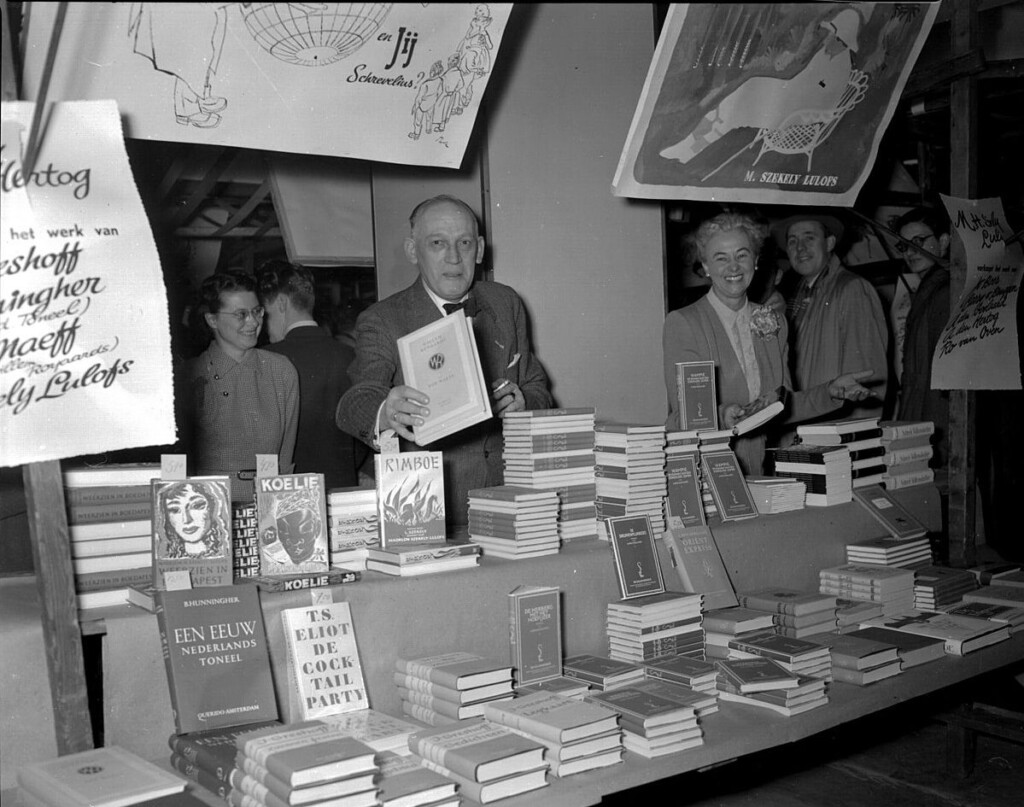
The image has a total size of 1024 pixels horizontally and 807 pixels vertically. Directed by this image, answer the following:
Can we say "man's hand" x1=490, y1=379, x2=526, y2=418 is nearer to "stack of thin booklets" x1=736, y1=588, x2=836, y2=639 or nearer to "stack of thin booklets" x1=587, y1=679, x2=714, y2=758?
"stack of thin booklets" x1=736, y1=588, x2=836, y2=639

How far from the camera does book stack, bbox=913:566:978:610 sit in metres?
3.07

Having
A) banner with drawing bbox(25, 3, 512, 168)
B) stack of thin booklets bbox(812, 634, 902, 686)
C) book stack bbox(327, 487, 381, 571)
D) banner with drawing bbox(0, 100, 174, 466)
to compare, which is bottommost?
stack of thin booklets bbox(812, 634, 902, 686)

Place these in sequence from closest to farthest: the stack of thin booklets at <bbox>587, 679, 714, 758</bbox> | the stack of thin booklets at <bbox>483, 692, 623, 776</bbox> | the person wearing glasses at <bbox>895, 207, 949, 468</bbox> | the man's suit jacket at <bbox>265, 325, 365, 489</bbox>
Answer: the stack of thin booklets at <bbox>483, 692, 623, 776</bbox>
the stack of thin booklets at <bbox>587, 679, 714, 758</bbox>
the man's suit jacket at <bbox>265, 325, 365, 489</bbox>
the person wearing glasses at <bbox>895, 207, 949, 468</bbox>

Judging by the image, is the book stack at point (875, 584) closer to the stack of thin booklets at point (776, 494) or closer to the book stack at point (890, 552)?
A: the book stack at point (890, 552)

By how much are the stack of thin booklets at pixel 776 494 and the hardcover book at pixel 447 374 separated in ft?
3.97

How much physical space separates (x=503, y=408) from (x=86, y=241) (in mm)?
1475

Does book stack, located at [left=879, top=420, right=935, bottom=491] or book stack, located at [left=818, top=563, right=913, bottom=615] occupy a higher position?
book stack, located at [left=879, top=420, right=935, bottom=491]

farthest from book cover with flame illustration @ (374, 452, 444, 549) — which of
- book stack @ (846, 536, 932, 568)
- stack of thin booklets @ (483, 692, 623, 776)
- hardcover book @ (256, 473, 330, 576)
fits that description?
book stack @ (846, 536, 932, 568)

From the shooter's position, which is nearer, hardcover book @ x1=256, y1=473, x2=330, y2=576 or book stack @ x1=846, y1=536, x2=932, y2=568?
hardcover book @ x1=256, y1=473, x2=330, y2=576

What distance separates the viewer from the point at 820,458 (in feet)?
10.7

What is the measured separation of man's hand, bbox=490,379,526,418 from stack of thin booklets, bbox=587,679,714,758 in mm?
1038

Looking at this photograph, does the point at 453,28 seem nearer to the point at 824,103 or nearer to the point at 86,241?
the point at 86,241

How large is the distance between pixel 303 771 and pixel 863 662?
1611mm

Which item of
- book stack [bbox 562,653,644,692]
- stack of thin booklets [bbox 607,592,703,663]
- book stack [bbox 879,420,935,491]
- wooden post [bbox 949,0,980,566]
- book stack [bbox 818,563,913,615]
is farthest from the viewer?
wooden post [bbox 949,0,980,566]
